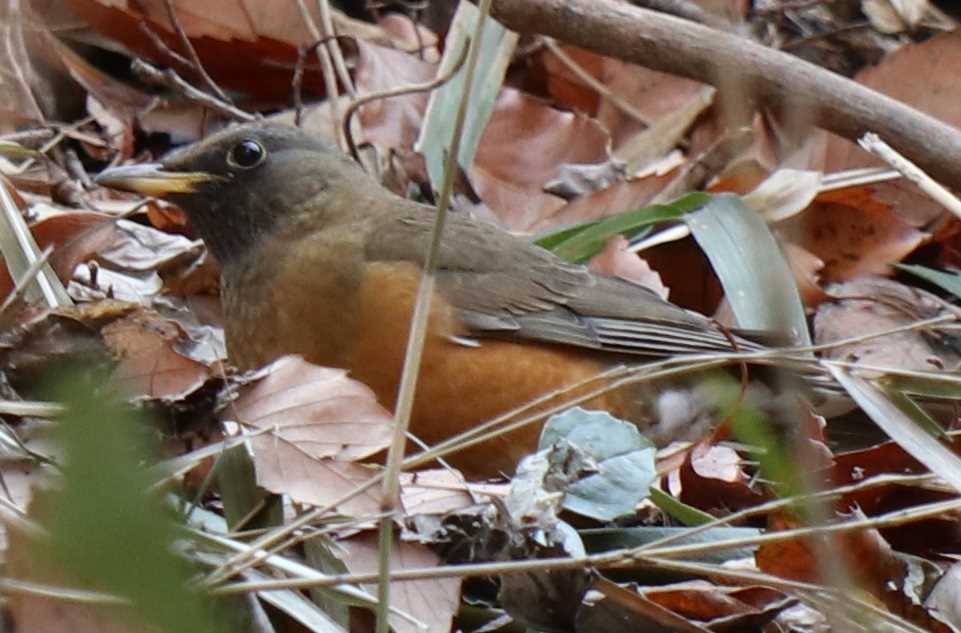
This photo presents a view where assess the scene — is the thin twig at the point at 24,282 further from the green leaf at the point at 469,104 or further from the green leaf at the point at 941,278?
the green leaf at the point at 941,278

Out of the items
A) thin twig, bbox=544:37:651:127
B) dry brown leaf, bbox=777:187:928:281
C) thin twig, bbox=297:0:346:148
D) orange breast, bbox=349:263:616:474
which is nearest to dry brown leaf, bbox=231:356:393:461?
orange breast, bbox=349:263:616:474

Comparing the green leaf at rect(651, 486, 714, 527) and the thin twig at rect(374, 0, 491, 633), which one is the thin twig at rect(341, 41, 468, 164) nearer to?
the green leaf at rect(651, 486, 714, 527)

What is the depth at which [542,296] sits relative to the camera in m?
4.09

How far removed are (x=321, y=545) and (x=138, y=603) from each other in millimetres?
1879

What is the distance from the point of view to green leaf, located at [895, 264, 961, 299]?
14.3 ft

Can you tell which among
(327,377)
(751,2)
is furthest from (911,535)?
(751,2)

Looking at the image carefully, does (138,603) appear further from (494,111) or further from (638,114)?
(638,114)

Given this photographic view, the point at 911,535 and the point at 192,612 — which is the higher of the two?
the point at 192,612

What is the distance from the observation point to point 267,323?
3.68m

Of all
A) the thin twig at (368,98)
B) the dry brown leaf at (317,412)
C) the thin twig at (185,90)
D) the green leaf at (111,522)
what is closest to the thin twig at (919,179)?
the thin twig at (368,98)

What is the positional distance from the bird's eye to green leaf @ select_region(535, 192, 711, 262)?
842 mm

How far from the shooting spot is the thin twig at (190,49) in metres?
4.78

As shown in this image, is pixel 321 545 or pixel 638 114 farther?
pixel 638 114

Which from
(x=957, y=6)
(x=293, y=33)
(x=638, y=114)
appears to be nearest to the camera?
(x=293, y=33)
